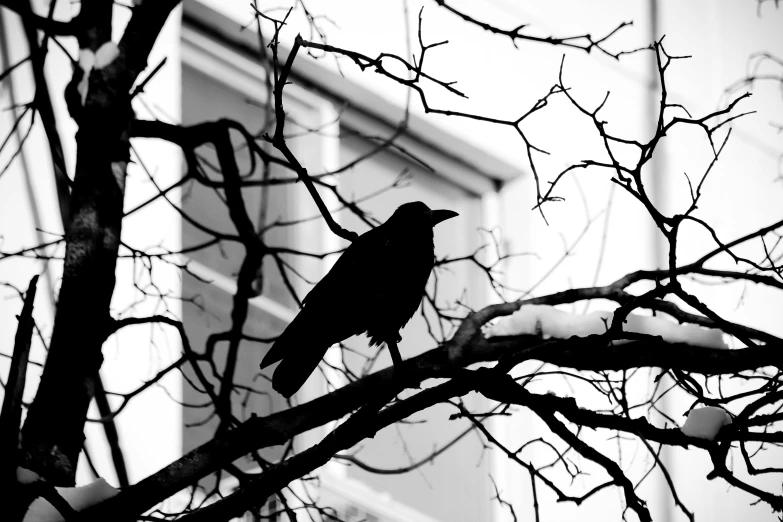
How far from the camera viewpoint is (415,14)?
484 cm

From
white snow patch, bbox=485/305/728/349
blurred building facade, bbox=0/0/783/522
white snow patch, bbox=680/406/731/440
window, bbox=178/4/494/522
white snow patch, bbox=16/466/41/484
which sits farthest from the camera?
window, bbox=178/4/494/522

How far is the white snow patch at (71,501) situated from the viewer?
1.99m

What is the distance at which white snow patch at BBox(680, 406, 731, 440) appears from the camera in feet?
7.09

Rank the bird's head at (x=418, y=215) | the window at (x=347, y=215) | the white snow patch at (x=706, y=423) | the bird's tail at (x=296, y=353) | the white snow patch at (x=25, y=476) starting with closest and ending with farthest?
the white snow patch at (x=25, y=476) < the white snow patch at (x=706, y=423) < the bird's tail at (x=296, y=353) < the bird's head at (x=418, y=215) < the window at (x=347, y=215)

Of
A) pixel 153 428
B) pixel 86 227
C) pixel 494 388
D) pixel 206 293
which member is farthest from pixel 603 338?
pixel 206 293

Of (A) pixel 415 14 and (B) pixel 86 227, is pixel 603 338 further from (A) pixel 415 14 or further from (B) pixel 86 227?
(A) pixel 415 14

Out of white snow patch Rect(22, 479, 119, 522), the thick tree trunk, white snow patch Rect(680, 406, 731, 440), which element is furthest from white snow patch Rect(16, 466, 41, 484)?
white snow patch Rect(680, 406, 731, 440)

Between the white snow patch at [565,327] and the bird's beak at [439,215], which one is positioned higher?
the bird's beak at [439,215]

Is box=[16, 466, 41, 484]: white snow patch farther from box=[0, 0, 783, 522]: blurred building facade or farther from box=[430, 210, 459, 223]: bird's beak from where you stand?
box=[430, 210, 459, 223]: bird's beak

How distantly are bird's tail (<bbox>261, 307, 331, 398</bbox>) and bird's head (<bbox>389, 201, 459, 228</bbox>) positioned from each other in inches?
23.7

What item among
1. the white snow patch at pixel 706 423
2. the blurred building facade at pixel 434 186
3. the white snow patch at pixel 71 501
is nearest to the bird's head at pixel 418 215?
the blurred building facade at pixel 434 186

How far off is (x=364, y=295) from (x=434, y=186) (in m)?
2.40

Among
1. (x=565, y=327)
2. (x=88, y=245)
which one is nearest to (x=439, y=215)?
(x=565, y=327)

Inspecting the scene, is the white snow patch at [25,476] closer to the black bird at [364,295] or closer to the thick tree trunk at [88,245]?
the thick tree trunk at [88,245]
